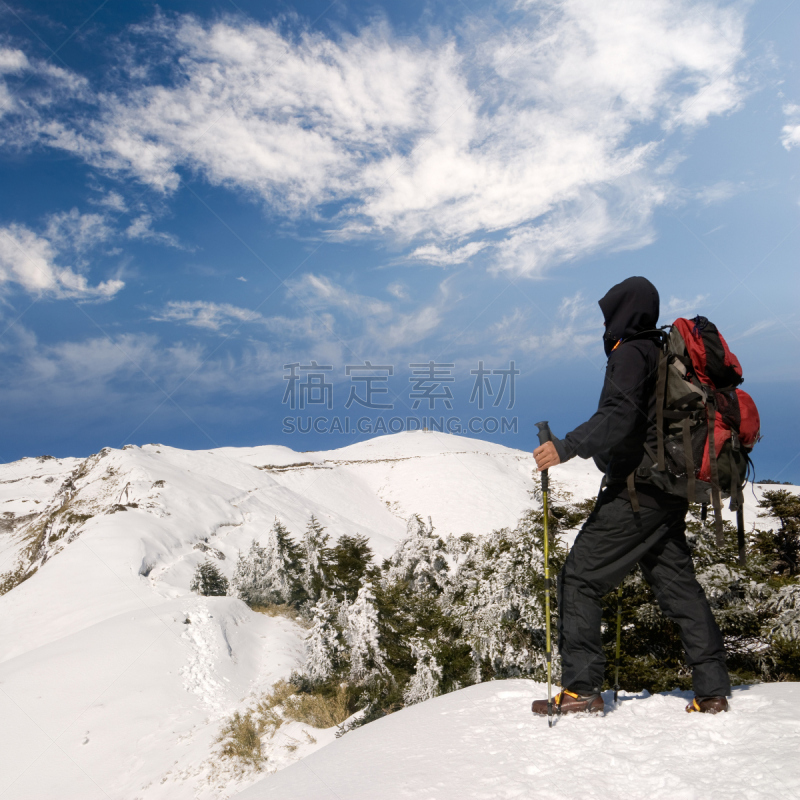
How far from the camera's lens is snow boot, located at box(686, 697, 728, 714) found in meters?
3.14

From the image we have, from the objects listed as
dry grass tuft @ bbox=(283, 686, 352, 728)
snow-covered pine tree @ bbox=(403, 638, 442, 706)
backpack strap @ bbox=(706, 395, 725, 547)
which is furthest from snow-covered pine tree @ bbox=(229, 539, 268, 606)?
backpack strap @ bbox=(706, 395, 725, 547)

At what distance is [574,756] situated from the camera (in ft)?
9.28

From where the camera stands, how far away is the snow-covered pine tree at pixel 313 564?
46.0 ft

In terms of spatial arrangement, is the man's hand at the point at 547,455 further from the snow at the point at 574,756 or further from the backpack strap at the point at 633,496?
the snow at the point at 574,756

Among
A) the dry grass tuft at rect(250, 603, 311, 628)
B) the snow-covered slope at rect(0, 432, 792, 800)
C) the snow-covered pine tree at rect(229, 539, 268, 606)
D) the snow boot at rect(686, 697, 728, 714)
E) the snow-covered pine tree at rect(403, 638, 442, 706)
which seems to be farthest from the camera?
the snow-covered pine tree at rect(229, 539, 268, 606)

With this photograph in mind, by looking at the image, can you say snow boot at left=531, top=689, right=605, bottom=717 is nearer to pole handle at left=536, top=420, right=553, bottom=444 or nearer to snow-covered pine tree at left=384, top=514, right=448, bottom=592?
pole handle at left=536, top=420, right=553, bottom=444

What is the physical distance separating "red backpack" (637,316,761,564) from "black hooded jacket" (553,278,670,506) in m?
0.10

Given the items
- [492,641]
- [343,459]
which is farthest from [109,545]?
[343,459]

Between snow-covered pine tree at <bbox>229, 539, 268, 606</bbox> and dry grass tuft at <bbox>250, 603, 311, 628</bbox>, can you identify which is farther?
snow-covered pine tree at <bbox>229, 539, 268, 606</bbox>

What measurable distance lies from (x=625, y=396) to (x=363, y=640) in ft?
24.6

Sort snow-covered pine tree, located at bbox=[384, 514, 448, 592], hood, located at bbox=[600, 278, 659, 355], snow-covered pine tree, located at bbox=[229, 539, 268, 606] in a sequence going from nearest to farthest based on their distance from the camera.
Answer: hood, located at bbox=[600, 278, 659, 355] < snow-covered pine tree, located at bbox=[229, 539, 268, 606] < snow-covered pine tree, located at bbox=[384, 514, 448, 592]

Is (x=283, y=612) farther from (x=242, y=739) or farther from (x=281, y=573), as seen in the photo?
(x=242, y=739)

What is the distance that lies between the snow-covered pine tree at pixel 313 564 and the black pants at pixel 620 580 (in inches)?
433

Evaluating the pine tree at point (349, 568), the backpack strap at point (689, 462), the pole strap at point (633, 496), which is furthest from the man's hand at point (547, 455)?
the pine tree at point (349, 568)
